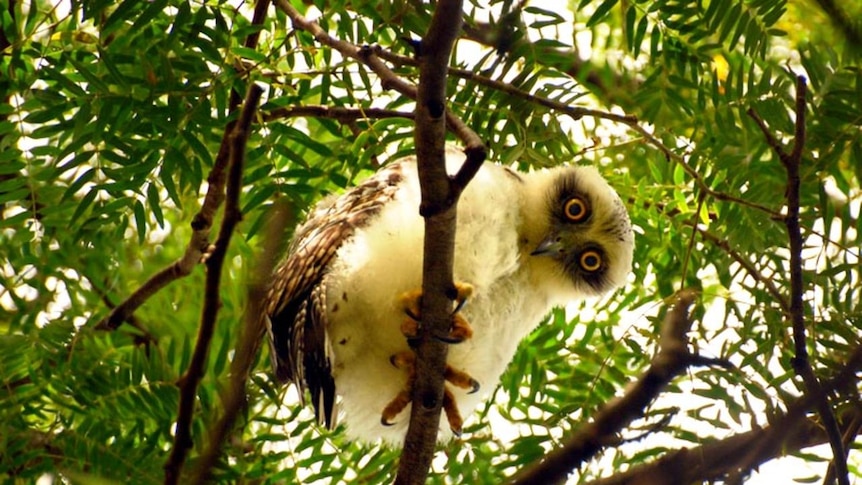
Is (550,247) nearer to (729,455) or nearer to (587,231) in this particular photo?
(587,231)

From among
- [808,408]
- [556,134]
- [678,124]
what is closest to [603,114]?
[556,134]

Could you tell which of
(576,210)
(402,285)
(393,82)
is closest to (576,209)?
(576,210)

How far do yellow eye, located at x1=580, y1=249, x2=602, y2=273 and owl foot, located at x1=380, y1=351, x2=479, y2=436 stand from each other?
54 cm

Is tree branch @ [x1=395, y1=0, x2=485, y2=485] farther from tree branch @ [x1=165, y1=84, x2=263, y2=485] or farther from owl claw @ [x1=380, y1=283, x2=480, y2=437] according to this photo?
tree branch @ [x1=165, y1=84, x2=263, y2=485]

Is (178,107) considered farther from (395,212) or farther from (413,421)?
(413,421)

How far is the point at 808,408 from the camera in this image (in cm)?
107

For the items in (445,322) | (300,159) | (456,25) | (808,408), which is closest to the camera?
(808,408)

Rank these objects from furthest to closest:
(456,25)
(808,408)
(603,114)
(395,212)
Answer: (395,212) → (603,114) → (456,25) → (808,408)

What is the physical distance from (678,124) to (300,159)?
1123 millimetres

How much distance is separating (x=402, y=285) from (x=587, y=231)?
75cm

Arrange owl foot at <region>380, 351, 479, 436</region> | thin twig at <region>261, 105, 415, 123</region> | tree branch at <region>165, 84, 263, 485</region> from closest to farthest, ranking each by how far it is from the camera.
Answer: tree branch at <region>165, 84, 263, 485</region> < owl foot at <region>380, 351, 479, 436</region> < thin twig at <region>261, 105, 415, 123</region>

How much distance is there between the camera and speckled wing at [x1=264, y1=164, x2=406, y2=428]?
105 inches

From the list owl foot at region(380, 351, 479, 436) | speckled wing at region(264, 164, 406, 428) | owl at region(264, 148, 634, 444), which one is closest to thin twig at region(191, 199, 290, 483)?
owl at region(264, 148, 634, 444)

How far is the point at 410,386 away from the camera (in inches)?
111
